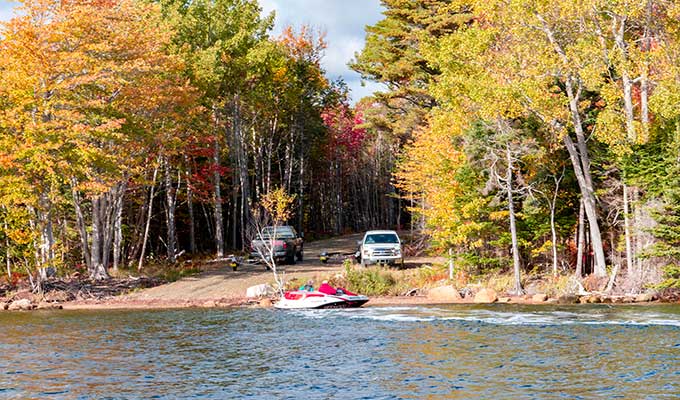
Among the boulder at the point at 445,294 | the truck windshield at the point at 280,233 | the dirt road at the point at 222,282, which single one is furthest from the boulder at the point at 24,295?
the boulder at the point at 445,294

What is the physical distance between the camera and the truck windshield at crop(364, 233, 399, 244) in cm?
4209

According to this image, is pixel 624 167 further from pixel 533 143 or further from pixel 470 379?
pixel 470 379

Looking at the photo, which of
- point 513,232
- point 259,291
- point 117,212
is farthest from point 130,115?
point 513,232

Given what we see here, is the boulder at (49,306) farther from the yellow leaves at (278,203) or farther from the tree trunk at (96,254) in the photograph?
the yellow leaves at (278,203)

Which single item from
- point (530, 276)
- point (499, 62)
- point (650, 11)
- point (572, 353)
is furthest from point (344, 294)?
point (650, 11)

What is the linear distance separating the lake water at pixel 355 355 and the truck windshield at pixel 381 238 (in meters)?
10.4

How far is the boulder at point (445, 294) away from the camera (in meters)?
35.5

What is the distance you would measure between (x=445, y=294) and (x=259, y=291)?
857 centimetres

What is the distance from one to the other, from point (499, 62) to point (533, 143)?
12.8 feet

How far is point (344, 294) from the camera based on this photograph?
3409 cm

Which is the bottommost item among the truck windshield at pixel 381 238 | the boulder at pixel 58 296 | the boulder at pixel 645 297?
the boulder at pixel 645 297

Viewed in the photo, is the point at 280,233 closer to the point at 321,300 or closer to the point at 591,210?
the point at 321,300

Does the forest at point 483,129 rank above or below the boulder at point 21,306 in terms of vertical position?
above

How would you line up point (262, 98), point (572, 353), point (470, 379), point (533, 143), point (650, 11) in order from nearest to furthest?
point (470, 379) → point (572, 353) → point (650, 11) → point (533, 143) → point (262, 98)
